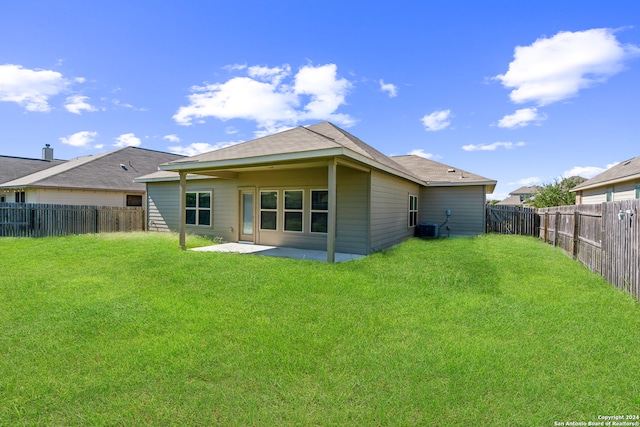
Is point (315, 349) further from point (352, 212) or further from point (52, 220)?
point (52, 220)

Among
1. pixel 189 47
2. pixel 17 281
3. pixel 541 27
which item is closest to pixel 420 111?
pixel 541 27

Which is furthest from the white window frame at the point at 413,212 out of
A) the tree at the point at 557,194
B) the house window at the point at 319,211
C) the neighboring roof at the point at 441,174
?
the tree at the point at 557,194

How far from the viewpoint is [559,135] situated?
18.2m

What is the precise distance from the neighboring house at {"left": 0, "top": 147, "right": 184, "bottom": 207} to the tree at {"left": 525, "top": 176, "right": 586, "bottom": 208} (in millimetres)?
28591

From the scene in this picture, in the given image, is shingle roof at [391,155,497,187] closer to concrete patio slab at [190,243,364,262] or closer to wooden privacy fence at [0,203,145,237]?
concrete patio slab at [190,243,364,262]

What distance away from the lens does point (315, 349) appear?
10.2 feet

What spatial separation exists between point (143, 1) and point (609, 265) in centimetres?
1325

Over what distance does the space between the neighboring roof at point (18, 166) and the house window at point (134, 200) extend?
29.1 feet

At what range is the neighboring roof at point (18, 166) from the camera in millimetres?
20844

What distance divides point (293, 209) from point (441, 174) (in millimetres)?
8747

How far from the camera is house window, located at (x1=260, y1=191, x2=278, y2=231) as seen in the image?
35.0ft

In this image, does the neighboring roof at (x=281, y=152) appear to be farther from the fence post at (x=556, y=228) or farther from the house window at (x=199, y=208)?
the fence post at (x=556, y=228)

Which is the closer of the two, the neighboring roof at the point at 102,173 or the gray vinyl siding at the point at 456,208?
the gray vinyl siding at the point at 456,208

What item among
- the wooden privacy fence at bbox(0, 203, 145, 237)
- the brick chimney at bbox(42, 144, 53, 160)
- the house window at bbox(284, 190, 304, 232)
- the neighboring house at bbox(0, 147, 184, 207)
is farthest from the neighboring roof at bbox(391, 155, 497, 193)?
the brick chimney at bbox(42, 144, 53, 160)
